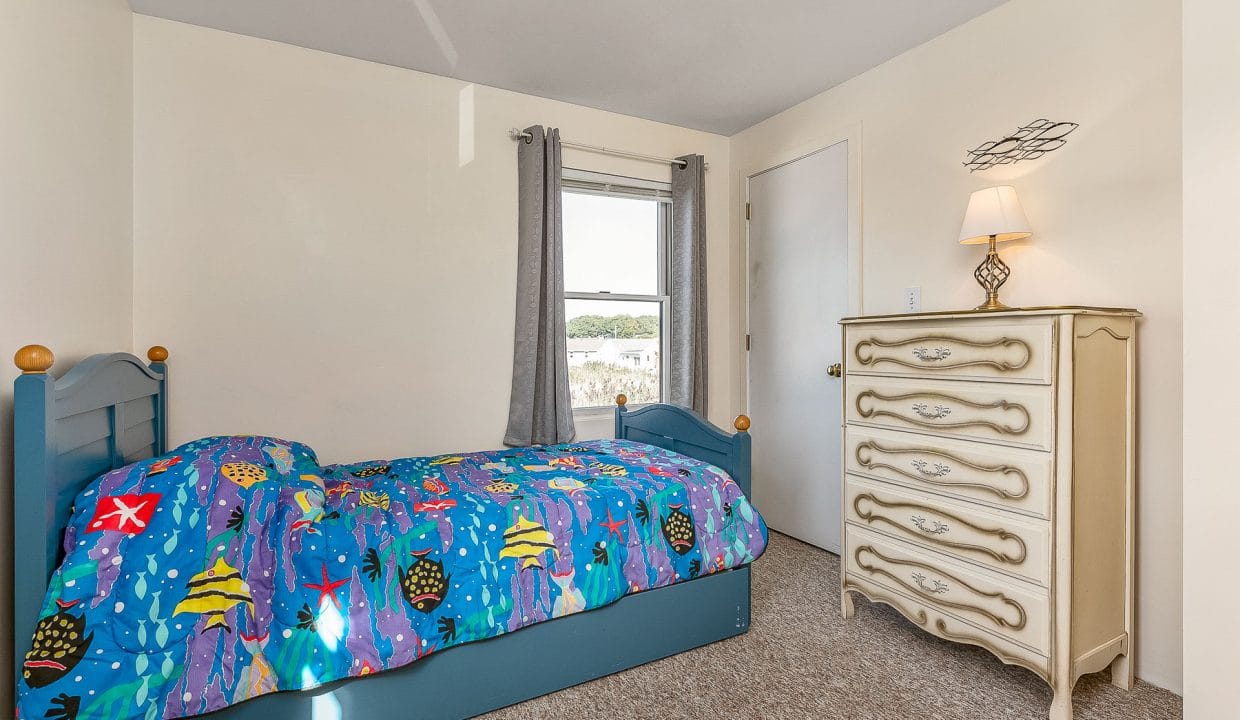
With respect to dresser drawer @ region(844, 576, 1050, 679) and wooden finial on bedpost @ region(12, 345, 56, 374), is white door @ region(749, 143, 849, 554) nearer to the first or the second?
dresser drawer @ region(844, 576, 1050, 679)

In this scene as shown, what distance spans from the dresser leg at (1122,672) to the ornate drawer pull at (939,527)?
569 millimetres

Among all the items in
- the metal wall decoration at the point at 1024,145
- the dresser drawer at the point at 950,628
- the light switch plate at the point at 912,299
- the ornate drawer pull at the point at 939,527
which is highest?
the metal wall decoration at the point at 1024,145

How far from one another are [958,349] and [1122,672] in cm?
117

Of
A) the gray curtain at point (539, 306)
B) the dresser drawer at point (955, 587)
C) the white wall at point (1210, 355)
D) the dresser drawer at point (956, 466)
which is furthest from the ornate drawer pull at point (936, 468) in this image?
the gray curtain at point (539, 306)

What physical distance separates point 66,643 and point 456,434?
1.85 metres

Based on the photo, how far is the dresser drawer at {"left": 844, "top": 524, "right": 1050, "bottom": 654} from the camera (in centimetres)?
185

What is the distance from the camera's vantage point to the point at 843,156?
124 inches

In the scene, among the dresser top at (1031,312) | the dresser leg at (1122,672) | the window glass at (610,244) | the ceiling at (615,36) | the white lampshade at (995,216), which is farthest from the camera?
the window glass at (610,244)

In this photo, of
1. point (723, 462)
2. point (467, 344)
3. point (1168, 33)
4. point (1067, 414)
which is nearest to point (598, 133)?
point (467, 344)

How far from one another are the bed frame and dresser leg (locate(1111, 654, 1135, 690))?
1193mm

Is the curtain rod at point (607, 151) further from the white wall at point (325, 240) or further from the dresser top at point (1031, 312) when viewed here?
the dresser top at point (1031, 312)

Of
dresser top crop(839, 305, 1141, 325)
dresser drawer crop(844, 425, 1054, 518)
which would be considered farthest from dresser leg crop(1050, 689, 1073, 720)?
dresser top crop(839, 305, 1141, 325)

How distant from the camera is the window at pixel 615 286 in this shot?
3.55 metres

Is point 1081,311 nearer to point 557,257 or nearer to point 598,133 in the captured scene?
point 557,257
